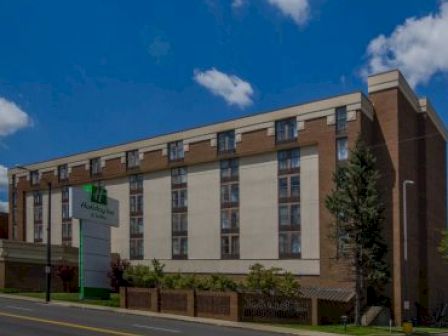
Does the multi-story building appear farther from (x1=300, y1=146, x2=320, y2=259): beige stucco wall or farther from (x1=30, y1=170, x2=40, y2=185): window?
(x1=30, y1=170, x2=40, y2=185): window

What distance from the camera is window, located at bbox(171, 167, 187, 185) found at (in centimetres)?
7194

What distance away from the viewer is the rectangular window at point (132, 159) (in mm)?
76625

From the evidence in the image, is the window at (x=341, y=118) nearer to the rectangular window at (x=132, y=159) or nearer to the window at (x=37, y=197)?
the rectangular window at (x=132, y=159)

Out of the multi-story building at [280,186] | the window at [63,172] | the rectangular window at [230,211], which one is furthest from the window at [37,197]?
the rectangular window at [230,211]

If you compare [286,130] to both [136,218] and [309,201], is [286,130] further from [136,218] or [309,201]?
[136,218]

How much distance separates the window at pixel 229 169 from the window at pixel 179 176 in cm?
530

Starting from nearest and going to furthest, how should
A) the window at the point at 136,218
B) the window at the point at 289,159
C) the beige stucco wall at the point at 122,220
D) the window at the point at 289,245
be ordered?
the window at the point at 289,245 < the window at the point at 289,159 < the window at the point at 136,218 < the beige stucco wall at the point at 122,220

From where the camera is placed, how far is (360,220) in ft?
141

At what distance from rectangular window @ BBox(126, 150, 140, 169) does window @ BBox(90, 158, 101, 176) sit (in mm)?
5135

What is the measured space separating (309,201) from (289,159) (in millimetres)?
4705

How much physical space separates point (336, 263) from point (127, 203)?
29334mm

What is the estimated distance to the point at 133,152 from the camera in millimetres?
77250

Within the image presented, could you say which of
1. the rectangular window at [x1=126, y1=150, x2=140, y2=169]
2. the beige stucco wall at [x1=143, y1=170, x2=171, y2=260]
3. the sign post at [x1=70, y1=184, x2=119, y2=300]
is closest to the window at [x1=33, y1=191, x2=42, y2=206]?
the rectangular window at [x1=126, y1=150, x2=140, y2=169]

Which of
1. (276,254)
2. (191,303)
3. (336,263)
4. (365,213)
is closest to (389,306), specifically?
(336,263)
